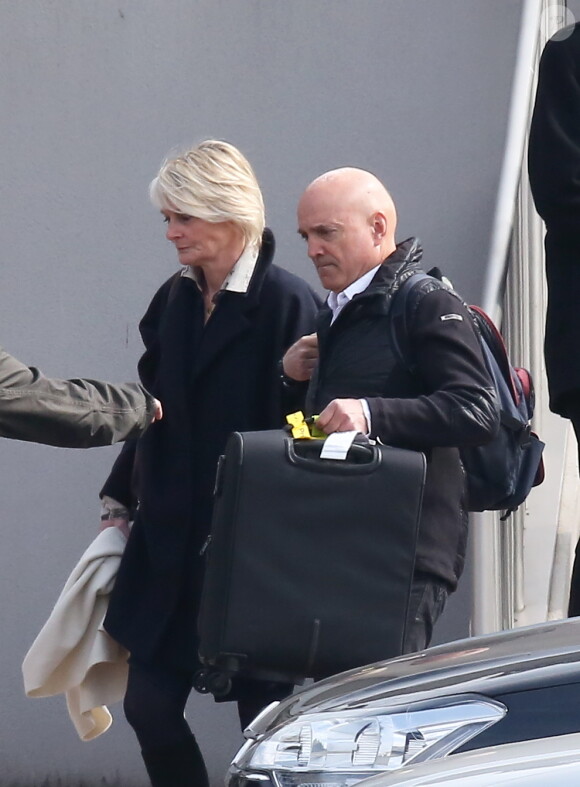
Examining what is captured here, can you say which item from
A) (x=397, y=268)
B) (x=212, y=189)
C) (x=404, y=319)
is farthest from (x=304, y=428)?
(x=212, y=189)

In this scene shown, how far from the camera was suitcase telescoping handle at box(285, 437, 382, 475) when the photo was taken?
3352 mm

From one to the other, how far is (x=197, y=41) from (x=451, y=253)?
1158mm

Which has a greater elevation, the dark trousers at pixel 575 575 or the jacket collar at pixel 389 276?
the jacket collar at pixel 389 276

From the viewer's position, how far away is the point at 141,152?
5488 millimetres

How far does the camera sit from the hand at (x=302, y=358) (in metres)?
3.86

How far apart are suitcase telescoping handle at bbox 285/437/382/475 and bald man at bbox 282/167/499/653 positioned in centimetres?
6

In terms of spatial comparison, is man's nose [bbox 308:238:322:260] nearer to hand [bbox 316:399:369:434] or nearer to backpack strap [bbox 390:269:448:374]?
backpack strap [bbox 390:269:448:374]

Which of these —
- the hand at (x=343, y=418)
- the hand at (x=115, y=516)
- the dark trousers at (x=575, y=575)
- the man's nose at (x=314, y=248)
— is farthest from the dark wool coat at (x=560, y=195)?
the hand at (x=115, y=516)

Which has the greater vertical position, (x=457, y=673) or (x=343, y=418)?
(x=343, y=418)

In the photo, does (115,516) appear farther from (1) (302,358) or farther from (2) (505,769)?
(2) (505,769)

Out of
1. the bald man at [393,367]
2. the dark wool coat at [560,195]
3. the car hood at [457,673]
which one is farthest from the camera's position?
the dark wool coat at [560,195]

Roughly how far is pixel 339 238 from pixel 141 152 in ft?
6.33

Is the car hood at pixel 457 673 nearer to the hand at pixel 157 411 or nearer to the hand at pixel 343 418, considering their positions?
the hand at pixel 343 418

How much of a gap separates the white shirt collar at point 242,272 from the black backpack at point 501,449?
1.90 ft
